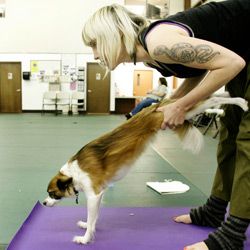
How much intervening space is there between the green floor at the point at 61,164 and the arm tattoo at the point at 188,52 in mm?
549

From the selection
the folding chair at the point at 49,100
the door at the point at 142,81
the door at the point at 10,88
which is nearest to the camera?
the folding chair at the point at 49,100

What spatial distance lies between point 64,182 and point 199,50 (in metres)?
1.09

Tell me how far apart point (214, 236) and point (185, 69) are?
839 millimetres

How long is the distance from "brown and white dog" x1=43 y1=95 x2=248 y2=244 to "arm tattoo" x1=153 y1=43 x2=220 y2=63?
1.48 feet

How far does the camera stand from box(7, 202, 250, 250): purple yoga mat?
1854 mm

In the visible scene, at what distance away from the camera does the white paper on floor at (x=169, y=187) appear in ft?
10.3

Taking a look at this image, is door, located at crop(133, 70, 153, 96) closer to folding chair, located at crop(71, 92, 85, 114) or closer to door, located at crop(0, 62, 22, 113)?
folding chair, located at crop(71, 92, 85, 114)

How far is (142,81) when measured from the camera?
1491 cm

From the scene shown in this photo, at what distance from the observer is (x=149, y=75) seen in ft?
48.8

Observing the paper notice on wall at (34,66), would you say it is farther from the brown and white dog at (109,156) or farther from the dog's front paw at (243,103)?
the dog's front paw at (243,103)

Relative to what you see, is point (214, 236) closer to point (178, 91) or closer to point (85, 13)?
point (178, 91)

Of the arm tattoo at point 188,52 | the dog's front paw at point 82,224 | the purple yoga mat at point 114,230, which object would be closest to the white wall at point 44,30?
the purple yoga mat at point 114,230

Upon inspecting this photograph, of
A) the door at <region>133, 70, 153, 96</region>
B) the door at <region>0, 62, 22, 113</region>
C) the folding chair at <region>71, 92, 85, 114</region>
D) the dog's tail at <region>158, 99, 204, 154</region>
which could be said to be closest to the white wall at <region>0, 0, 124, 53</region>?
the door at <region>0, 62, 22, 113</region>

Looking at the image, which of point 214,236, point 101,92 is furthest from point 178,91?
point 101,92
